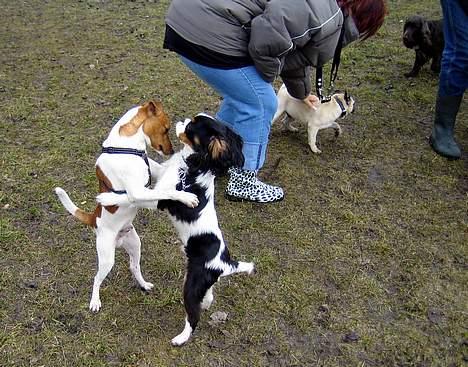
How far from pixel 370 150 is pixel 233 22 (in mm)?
2095

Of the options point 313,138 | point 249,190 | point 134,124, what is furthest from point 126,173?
point 313,138

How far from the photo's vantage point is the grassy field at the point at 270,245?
3.08 metres

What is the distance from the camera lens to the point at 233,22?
340cm

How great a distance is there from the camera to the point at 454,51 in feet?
15.1

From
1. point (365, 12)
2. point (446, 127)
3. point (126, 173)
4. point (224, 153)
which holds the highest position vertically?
point (365, 12)

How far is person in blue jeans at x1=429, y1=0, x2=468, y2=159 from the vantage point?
443cm

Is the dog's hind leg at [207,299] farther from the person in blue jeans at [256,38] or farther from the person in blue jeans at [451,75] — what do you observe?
the person in blue jeans at [451,75]

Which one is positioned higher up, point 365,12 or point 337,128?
point 365,12

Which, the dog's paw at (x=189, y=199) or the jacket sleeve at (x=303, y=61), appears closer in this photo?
the dog's paw at (x=189, y=199)

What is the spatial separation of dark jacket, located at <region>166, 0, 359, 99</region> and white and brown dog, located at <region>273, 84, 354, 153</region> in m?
1.10

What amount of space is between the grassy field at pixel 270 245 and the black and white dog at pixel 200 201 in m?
0.45

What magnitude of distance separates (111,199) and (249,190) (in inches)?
61.2

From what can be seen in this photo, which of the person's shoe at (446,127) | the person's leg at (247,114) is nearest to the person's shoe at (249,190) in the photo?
the person's leg at (247,114)

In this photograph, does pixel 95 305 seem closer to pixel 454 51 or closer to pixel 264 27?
pixel 264 27
